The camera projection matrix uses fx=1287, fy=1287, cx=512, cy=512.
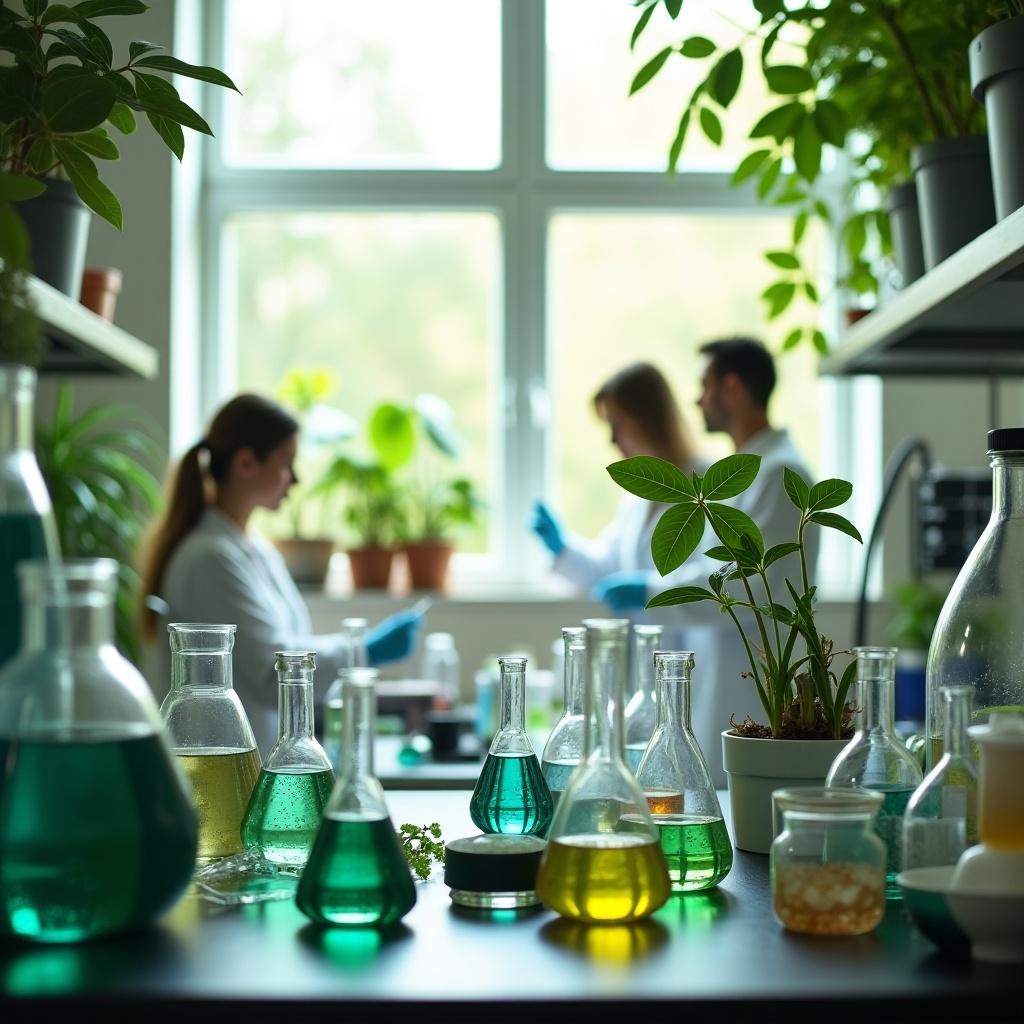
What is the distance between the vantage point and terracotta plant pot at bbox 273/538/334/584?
3.88 m

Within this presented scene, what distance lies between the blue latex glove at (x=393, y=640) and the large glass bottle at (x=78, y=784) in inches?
85.2

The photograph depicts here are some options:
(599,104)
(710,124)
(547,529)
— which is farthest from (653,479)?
(599,104)

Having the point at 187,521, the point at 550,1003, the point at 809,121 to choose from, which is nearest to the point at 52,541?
the point at 550,1003

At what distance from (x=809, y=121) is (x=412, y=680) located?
2.51 m

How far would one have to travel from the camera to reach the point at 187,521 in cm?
283

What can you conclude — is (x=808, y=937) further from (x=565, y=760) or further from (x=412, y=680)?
(x=412, y=680)

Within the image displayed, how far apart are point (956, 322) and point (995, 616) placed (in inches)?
30.9

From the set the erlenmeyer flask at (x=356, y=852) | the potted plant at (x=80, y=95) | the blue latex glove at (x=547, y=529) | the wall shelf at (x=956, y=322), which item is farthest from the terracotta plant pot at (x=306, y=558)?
the erlenmeyer flask at (x=356, y=852)

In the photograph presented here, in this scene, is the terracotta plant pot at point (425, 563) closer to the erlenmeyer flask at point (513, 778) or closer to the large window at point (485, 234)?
the large window at point (485, 234)

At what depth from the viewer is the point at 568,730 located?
3.61 feet

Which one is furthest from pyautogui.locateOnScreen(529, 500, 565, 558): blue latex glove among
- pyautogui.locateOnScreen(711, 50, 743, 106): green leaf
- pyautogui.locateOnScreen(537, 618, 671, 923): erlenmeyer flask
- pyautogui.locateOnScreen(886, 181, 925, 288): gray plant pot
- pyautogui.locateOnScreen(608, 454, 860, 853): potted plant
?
pyautogui.locateOnScreen(537, 618, 671, 923): erlenmeyer flask

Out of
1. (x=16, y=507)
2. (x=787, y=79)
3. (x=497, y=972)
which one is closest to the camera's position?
(x=497, y=972)

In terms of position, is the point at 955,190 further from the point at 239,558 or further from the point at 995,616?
the point at 239,558

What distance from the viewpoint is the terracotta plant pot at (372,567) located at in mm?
3902
